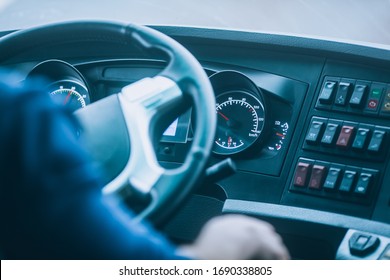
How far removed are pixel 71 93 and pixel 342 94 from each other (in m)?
0.73

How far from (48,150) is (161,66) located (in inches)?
45.6

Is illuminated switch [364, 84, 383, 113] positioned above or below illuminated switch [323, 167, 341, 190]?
above

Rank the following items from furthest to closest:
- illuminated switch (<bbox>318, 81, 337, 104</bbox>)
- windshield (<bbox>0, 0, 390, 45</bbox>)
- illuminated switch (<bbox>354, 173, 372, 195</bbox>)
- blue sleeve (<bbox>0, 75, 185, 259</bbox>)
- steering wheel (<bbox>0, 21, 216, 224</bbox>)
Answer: windshield (<bbox>0, 0, 390, 45</bbox>), illuminated switch (<bbox>318, 81, 337, 104</bbox>), illuminated switch (<bbox>354, 173, 372, 195</bbox>), steering wheel (<bbox>0, 21, 216, 224</bbox>), blue sleeve (<bbox>0, 75, 185, 259</bbox>)

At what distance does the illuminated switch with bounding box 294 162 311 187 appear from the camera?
1.50 metres

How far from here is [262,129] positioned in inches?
63.4

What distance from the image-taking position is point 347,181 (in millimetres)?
1449

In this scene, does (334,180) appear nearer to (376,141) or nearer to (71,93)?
(376,141)

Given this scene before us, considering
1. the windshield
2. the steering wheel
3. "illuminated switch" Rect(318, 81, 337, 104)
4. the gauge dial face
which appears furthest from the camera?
the windshield

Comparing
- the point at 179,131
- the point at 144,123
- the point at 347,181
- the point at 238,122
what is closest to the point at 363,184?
the point at 347,181

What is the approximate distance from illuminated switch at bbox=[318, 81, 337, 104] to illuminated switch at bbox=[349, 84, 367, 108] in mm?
52

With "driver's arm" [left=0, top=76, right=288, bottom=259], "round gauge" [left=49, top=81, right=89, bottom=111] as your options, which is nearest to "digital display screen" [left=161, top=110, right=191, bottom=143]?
"round gauge" [left=49, top=81, right=89, bottom=111]

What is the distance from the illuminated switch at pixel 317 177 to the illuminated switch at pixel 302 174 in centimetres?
2

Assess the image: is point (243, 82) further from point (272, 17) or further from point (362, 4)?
point (362, 4)

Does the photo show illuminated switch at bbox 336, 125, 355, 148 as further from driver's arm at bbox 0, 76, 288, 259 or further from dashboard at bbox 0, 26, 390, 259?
driver's arm at bbox 0, 76, 288, 259
